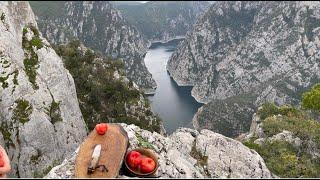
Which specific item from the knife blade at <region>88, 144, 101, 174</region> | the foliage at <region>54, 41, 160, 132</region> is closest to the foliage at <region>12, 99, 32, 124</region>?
the foliage at <region>54, 41, 160, 132</region>

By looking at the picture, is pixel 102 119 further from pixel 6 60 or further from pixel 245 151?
pixel 245 151

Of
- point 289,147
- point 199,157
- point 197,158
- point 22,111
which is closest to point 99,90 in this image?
point 22,111

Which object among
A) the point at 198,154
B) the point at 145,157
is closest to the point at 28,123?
the point at 198,154

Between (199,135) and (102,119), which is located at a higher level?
(199,135)

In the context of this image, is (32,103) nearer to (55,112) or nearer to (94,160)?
(55,112)

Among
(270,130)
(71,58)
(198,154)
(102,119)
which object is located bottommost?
(102,119)

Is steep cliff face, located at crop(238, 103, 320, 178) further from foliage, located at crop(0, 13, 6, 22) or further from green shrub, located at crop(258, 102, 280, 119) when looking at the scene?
foliage, located at crop(0, 13, 6, 22)
